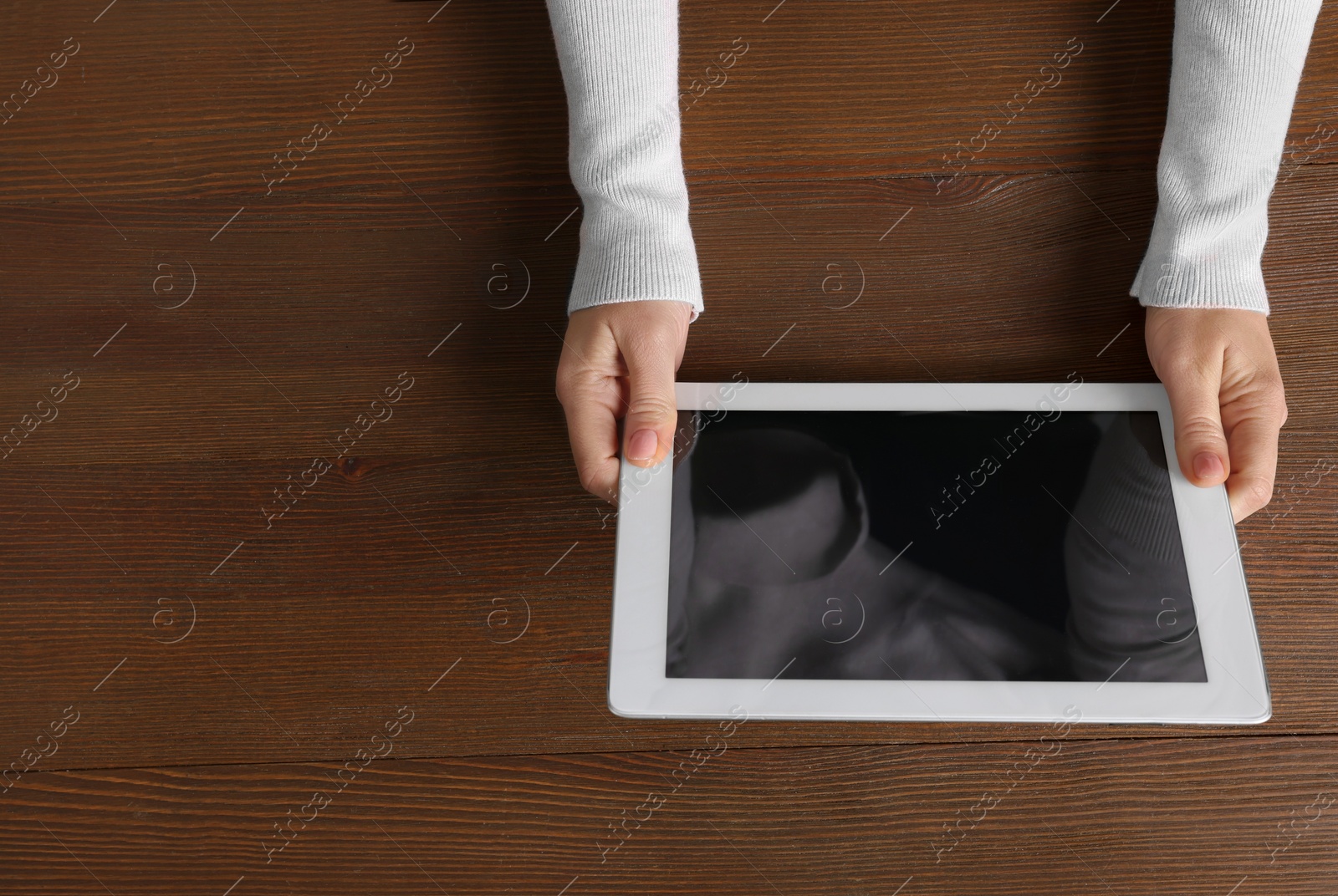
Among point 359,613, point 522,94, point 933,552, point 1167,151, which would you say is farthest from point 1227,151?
point 359,613

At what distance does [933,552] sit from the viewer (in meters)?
0.40

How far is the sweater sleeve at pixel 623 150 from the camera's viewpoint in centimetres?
49

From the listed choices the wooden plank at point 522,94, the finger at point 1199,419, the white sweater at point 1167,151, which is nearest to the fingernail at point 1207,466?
the finger at point 1199,419

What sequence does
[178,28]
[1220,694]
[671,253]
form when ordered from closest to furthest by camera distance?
[1220,694] < [671,253] < [178,28]

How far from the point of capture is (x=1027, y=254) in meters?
0.52

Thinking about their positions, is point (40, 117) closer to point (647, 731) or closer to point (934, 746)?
point (647, 731)

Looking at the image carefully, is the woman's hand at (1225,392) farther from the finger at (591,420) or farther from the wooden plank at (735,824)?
the finger at (591,420)

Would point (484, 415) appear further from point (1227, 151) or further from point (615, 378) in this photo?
point (1227, 151)

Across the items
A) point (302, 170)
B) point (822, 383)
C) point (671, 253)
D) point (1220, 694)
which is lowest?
Answer: point (1220, 694)

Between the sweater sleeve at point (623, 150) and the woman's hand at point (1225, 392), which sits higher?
the sweater sleeve at point (623, 150)

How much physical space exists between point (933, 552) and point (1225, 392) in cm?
22

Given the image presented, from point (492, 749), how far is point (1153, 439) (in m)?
0.41

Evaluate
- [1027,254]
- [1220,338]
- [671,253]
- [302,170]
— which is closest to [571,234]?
[671,253]

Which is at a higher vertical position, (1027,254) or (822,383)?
(822,383)
